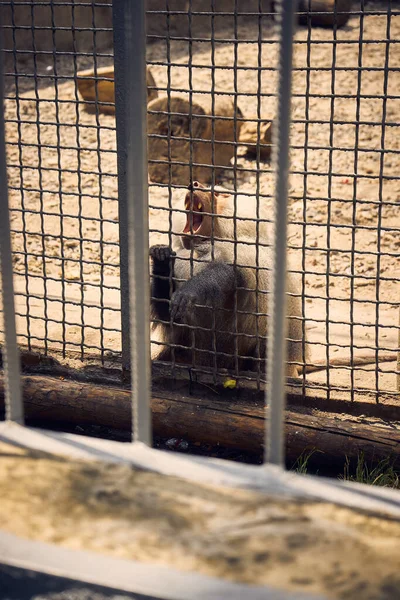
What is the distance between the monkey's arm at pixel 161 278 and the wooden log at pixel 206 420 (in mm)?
652

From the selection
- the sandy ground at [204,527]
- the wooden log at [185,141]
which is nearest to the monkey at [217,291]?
the sandy ground at [204,527]

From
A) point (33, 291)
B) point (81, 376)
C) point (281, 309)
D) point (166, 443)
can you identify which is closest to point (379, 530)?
point (281, 309)

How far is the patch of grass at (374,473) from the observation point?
3.83 metres

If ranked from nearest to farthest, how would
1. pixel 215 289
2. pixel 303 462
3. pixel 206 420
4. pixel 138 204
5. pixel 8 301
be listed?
pixel 138 204 < pixel 8 301 < pixel 303 462 < pixel 206 420 < pixel 215 289

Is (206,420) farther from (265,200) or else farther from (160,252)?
(265,200)

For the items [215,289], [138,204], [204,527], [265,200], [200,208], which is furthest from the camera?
[265,200]

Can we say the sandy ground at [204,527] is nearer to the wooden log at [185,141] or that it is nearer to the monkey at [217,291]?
the monkey at [217,291]

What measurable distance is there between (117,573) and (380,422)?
2.88 m

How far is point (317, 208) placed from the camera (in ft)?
26.6

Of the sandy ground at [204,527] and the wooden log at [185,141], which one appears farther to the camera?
the wooden log at [185,141]

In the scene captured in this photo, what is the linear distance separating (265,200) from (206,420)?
2762 mm

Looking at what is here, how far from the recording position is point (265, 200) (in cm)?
645

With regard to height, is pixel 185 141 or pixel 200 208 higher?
pixel 185 141

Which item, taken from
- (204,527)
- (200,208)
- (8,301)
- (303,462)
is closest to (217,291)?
(200,208)
